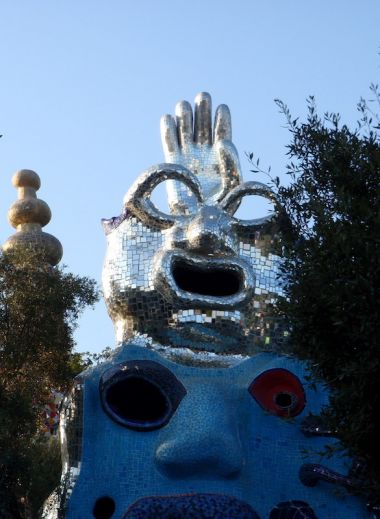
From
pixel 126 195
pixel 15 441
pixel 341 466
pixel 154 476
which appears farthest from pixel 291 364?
pixel 15 441

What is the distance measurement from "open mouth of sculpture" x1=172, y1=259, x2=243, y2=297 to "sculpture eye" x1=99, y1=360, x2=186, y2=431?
158 cm

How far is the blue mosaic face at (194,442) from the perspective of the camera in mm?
10594

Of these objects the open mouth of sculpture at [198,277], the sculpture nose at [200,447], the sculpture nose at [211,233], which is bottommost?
the sculpture nose at [200,447]

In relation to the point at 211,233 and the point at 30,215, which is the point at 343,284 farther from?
the point at 30,215

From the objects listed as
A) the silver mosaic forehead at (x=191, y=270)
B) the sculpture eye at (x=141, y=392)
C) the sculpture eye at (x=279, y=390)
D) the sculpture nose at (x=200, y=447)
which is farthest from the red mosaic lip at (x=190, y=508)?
the silver mosaic forehead at (x=191, y=270)

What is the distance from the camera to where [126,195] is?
522 inches

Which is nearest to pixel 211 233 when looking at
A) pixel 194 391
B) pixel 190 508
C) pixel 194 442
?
pixel 194 391

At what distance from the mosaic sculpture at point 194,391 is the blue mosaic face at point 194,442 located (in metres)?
0.01

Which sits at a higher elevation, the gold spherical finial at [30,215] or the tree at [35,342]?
the gold spherical finial at [30,215]

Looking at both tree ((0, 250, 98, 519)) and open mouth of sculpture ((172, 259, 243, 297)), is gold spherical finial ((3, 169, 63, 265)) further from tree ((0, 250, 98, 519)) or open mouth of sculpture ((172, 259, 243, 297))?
open mouth of sculpture ((172, 259, 243, 297))

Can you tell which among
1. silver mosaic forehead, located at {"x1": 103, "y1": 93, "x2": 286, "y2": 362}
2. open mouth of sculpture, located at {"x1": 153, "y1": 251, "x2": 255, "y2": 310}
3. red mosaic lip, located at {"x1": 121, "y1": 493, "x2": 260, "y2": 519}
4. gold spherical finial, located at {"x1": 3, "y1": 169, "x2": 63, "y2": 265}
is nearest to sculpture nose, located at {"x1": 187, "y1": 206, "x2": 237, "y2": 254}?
silver mosaic forehead, located at {"x1": 103, "y1": 93, "x2": 286, "y2": 362}

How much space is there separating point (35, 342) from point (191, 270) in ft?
14.2

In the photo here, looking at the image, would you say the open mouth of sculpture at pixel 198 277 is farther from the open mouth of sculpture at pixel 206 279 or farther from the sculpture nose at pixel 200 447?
the sculpture nose at pixel 200 447

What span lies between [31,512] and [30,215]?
13617 millimetres
